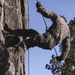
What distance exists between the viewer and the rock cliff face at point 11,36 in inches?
293

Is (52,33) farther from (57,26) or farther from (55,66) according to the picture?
(55,66)

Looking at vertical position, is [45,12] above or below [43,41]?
above

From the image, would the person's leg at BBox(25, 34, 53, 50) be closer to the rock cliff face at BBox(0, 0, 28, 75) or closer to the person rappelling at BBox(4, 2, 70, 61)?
the person rappelling at BBox(4, 2, 70, 61)

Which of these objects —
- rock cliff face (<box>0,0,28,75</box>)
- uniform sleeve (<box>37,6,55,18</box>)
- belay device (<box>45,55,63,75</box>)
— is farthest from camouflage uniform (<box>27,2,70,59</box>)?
belay device (<box>45,55,63,75</box>)

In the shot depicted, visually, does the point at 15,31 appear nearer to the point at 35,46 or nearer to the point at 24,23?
the point at 35,46

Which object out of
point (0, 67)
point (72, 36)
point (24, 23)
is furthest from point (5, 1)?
point (72, 36)

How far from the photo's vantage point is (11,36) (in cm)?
792

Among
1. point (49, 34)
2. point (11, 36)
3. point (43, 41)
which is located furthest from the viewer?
point (11, 36)

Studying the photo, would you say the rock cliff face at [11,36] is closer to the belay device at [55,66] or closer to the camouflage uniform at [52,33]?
the camouflage uniform at [52,33]

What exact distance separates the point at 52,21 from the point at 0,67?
1.36m

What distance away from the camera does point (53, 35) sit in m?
7.64

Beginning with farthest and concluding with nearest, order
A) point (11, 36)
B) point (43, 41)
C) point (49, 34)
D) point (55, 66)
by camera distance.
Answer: point (55, 66) < point (11, 36) < point (49, 34) < point (43, 41)

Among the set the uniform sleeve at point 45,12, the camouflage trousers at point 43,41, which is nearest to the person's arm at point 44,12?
the uniform sleeve at point 45,12

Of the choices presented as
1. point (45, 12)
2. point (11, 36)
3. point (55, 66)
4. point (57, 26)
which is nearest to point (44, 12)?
point (45, 12)
